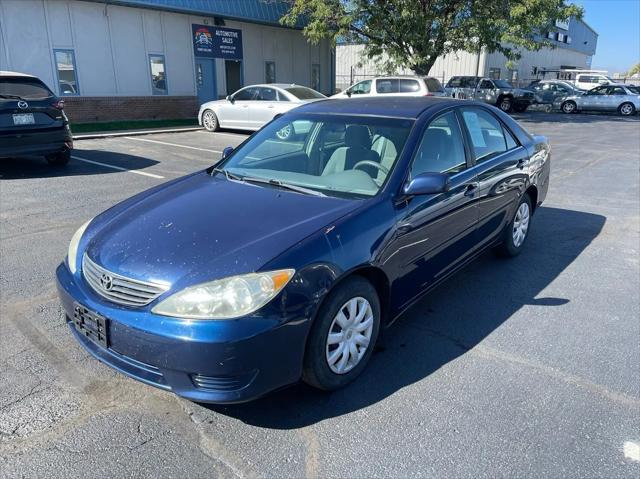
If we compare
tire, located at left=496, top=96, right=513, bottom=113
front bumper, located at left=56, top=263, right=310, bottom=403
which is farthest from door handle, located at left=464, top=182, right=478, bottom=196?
tire, located at left=496, top=96, right=513, bottom=113

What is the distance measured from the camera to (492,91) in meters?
25.1

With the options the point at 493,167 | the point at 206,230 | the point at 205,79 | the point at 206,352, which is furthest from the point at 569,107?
the point at 206,352

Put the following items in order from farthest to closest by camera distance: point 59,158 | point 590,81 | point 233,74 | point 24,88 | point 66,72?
point 590,81 → point 233,74 → point 66,72 → point 59,158 → point 24,88

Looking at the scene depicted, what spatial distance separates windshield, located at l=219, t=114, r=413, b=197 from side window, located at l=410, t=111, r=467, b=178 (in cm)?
16

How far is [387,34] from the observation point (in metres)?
19.2

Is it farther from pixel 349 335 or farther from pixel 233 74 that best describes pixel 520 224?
pixel 233 74

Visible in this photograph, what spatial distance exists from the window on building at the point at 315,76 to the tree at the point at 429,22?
4.04 m

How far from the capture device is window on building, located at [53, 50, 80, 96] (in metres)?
15.2

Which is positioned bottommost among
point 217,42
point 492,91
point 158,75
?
point 492,91

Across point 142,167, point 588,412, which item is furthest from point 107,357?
point 142,167

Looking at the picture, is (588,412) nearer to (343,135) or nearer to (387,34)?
(343,135)

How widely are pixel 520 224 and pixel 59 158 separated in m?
8.11

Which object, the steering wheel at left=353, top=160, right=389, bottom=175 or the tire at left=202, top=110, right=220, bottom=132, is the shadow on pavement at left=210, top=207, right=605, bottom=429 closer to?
the steering wheel at left=353, top=160, right=389, bottom=175

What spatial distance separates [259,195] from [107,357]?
130 cm
